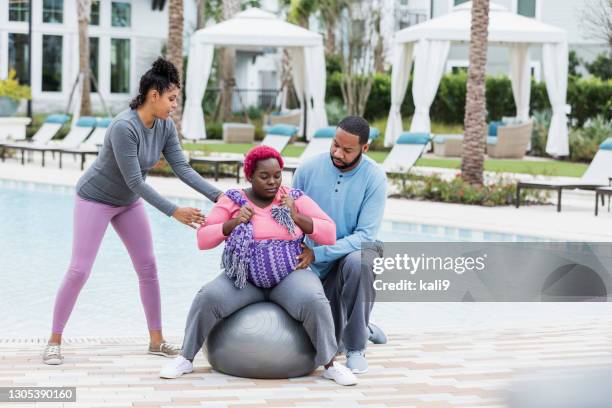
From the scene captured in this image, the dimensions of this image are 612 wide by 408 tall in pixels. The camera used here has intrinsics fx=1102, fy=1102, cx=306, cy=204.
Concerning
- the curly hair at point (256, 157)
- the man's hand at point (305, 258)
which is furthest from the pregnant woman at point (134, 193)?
the man's hand at point (305, 258)

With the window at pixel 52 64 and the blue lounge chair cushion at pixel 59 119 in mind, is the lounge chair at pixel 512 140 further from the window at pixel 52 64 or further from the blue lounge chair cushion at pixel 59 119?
the window at pixel 52 64

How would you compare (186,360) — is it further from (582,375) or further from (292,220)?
(582,375)

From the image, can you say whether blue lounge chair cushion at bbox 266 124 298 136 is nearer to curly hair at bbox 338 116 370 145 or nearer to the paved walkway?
the paved walkway

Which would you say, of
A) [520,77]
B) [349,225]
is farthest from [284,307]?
[520,77]

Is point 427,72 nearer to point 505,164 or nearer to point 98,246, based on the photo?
point 505,164

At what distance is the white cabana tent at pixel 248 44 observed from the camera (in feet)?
79.3

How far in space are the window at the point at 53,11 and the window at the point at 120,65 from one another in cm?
197

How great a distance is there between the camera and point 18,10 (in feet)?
118

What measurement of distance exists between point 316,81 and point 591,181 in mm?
11414

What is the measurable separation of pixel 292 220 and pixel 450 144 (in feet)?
63.4

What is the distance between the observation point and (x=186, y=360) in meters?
5.29

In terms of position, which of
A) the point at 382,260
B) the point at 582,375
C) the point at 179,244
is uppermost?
the point at 582,375

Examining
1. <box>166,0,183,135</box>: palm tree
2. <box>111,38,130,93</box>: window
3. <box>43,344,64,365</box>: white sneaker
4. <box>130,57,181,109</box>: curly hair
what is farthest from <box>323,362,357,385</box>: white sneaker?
<box>111,38,130,93</box>: window

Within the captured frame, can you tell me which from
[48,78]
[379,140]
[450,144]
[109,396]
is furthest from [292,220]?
[48,78]
